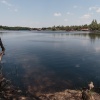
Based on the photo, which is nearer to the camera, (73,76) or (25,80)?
(25,80)

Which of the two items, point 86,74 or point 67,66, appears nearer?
point 86,74

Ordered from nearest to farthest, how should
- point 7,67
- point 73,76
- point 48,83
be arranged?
point 48,83, point 73,76, point 7,67

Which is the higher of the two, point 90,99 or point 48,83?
point 90,99

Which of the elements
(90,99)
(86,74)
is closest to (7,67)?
(86,74)

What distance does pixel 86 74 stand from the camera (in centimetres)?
2714

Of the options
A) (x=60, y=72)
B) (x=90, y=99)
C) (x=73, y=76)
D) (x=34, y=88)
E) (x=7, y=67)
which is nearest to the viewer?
(x=90, y=99)

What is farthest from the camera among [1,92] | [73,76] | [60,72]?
[60,72]

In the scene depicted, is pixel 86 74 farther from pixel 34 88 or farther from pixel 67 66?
pixel 34 88

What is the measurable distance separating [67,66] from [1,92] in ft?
58.6

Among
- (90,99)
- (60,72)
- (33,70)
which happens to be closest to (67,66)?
(60,72)

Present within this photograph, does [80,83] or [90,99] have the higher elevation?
[90,99]

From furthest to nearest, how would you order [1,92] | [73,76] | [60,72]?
[60,72], [73,76], [1,92]

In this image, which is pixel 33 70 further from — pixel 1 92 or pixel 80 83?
pixel 1 92

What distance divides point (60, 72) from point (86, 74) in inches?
156
